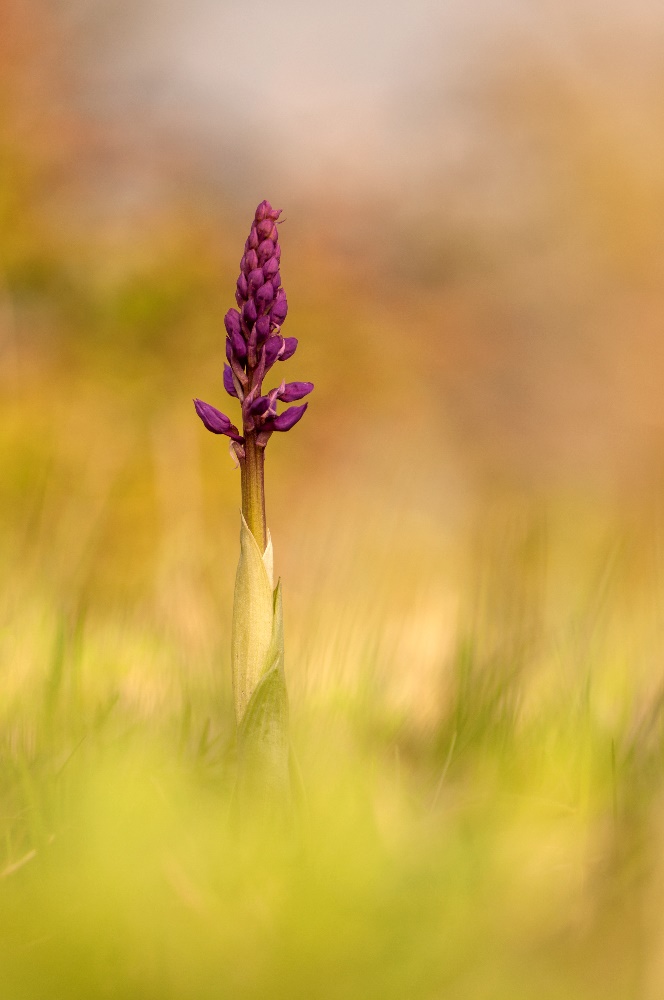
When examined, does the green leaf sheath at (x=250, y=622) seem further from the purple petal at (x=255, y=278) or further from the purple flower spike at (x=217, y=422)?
the purple petal at (x=255, y=278)

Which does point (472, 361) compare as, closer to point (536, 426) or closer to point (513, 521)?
point (536, 426)

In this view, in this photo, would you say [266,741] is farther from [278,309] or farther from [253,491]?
[278,309]

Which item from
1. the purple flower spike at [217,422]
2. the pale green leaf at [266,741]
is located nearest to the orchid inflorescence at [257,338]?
the purple flower spike at [217,422]

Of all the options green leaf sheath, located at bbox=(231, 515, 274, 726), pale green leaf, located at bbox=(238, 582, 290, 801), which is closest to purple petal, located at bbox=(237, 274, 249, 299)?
green leaf sheath, located at bbox=(231, 515, 274, 726)

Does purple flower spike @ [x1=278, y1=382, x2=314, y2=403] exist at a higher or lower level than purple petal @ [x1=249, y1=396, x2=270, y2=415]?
higher

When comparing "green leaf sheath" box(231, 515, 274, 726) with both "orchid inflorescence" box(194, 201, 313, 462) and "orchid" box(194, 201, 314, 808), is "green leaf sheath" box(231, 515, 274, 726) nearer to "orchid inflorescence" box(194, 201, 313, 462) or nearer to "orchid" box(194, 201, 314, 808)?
"orchid" box(194, 201, 314, 808)

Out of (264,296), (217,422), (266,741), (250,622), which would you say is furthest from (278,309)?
(266,741)
